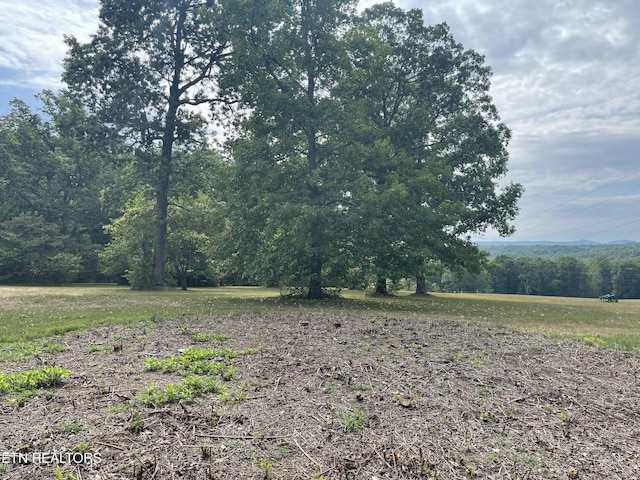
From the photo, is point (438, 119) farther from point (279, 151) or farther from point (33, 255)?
point (33, 255)

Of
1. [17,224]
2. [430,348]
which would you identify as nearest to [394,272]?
[430,348]

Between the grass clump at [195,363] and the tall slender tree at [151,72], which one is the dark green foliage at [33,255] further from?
the grass clump at [195,363]

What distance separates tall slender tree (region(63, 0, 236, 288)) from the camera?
21844 mm

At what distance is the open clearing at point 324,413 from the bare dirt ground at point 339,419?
0.6 inches

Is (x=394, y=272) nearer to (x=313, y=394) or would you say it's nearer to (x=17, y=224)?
(x=313, y=394)

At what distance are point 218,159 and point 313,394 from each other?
2281 cm

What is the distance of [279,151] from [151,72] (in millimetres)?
12156

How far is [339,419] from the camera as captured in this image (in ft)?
12.0

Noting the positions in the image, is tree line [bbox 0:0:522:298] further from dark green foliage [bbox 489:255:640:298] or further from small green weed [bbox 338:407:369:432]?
Result: dark green foliage [bbox 489:255:640:298]

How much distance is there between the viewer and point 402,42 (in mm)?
22297

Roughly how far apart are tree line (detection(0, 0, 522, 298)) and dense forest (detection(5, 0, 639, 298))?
85 millimetres

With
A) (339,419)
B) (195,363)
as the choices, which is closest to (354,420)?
(339,419)

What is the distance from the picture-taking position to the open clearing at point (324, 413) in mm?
2895

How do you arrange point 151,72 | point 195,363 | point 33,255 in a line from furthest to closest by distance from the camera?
point 33,255, point 151,72, point 195,363
